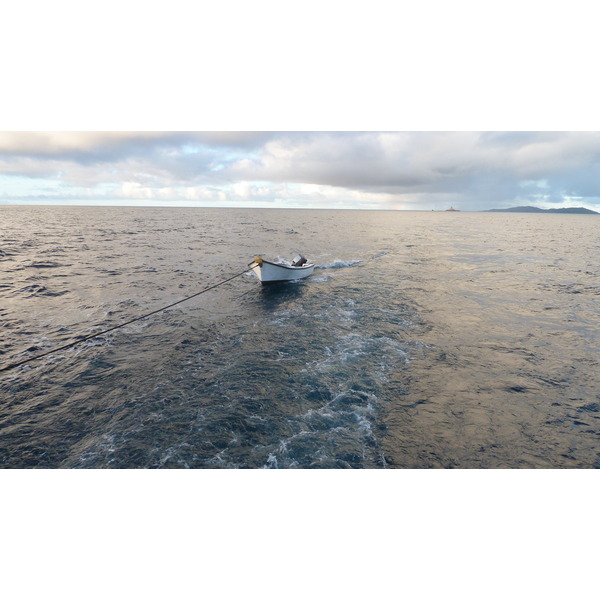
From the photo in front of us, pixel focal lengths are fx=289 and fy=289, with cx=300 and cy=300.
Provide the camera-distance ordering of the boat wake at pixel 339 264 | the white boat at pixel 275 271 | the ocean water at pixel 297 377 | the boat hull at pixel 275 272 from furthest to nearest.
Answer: the boat wake at pixel 339 264, the boat hull at pixel 275 272, the white boat at pixel 275 271, the ocean water at pixel 297 377

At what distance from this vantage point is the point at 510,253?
152 ft

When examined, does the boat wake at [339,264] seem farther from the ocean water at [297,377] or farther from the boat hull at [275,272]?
the ocean water at [297,377]

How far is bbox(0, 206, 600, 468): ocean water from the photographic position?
839cm

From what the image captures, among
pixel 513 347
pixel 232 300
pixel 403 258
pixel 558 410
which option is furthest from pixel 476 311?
pixel 403 258

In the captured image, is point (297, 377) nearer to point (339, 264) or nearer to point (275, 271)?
point (275, 271)

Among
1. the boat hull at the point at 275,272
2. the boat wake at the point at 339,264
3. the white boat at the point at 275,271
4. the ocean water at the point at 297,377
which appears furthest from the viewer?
the boat wake at the point at 339,264

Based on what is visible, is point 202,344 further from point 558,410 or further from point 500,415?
point 558,410

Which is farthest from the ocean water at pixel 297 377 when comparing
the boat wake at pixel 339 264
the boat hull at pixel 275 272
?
the boat wake at pixel 339 264

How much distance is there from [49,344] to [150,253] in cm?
2734

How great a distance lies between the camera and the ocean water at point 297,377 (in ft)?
27.5

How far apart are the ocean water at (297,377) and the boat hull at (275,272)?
0.79 meters

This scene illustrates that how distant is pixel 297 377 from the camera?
11.8 m

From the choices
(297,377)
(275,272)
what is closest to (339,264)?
(275,272)

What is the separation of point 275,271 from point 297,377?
13341 mm
